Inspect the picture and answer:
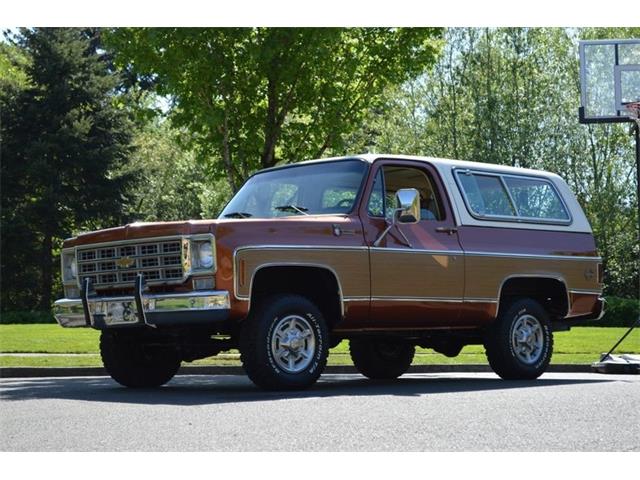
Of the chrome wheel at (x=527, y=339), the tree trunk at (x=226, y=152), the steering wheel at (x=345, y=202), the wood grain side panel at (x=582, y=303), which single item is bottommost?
the chrome wheel at (x=527, y=339)

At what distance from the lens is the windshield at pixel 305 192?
37.2ft

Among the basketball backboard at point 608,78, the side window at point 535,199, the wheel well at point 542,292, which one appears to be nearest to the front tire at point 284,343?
the wheel well at point 542,292

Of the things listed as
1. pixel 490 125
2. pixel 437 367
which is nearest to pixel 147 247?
pixel 437 367

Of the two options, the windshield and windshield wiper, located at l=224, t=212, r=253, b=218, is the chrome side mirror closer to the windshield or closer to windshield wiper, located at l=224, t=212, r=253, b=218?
the windshield

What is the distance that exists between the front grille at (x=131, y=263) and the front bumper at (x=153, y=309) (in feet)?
0.67

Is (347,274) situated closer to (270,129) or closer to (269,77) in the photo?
(269,77)

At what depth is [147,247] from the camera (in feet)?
34.5

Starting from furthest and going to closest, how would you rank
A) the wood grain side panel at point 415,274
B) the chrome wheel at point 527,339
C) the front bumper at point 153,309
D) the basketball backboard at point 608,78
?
1. the basketball backboard at point 608,78
2. the chrome wheel at point 527,339
3. the wood grain side panel at point 415,274
4. the front bumper at point 153,309

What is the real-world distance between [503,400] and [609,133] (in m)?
36.5

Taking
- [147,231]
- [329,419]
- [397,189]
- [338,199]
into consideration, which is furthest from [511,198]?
[329,419]

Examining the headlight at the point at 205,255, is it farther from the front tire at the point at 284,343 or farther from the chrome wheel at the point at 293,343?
the chrome wheel at the point at 293,343

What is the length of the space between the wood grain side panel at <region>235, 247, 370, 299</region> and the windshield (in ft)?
1.84

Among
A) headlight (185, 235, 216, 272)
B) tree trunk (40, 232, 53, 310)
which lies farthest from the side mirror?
tree trunk (40, 232, 53, 310)

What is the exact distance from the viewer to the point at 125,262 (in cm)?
1069
